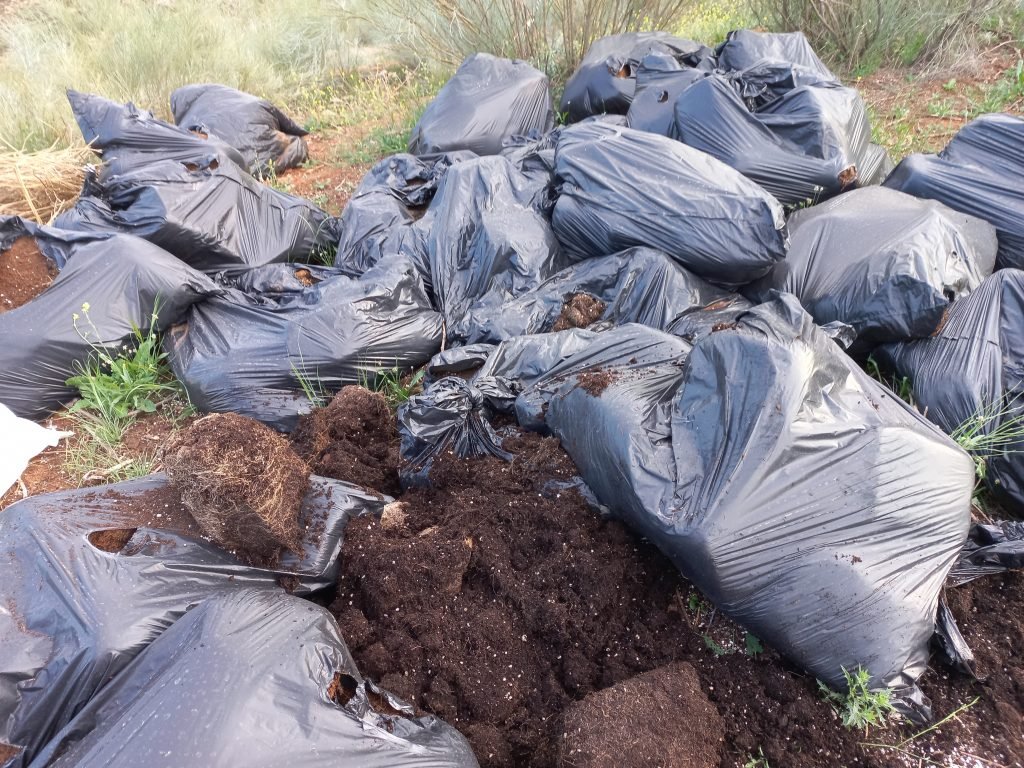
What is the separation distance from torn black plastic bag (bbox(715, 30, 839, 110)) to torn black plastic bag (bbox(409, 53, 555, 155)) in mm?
948

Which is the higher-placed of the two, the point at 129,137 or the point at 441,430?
the point at 129,137

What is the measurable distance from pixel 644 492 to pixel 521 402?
1.81 feet

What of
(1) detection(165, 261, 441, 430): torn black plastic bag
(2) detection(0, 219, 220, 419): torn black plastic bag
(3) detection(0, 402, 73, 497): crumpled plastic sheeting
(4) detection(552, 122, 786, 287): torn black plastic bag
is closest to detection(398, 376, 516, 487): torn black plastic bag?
(1) detection(165, 261, 441, 430): torn black plastic bag

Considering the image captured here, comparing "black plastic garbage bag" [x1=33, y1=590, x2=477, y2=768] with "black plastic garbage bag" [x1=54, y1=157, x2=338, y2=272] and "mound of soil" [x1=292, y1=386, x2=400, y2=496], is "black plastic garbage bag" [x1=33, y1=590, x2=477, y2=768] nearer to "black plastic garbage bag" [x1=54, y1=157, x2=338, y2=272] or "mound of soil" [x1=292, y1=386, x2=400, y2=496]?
"mound of soil" [x1=292, y1=386, x2=400, y2=496]

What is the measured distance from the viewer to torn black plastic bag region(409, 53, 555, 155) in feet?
10.4

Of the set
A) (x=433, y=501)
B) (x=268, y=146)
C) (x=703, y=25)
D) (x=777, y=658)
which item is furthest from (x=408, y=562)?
(x=703, y=25)

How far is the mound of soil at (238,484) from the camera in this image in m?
1.29

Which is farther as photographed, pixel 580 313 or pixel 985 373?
pixel 580 313

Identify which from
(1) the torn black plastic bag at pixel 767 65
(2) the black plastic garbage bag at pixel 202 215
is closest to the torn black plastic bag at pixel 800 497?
(1) the torn black plastic bag at pixel 767 65

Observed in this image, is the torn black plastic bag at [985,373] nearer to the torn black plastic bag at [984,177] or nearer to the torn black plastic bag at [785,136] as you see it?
the torn black plastic bag at [984,177]

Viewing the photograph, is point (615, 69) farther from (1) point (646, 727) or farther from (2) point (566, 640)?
(1) point (646, 727)

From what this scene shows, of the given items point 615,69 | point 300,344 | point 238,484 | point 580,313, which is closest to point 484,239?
point 580,313

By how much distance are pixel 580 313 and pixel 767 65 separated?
4.90 feet

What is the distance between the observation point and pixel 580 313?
208cm
